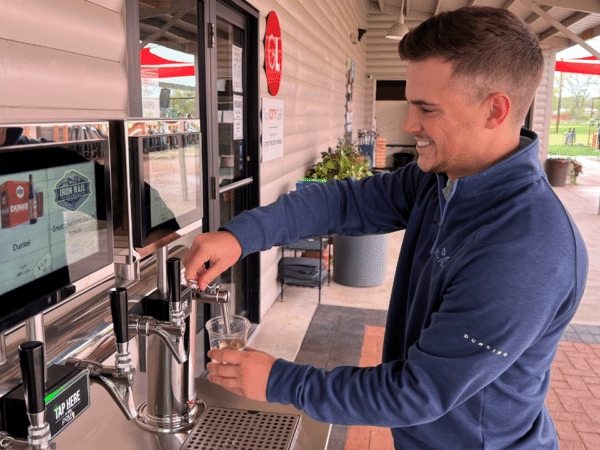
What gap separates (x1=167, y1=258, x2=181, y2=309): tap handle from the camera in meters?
1.13

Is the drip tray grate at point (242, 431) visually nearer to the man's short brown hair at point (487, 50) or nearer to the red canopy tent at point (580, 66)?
the man's short brown hair at point (487, 50)

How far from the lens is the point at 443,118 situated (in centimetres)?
114

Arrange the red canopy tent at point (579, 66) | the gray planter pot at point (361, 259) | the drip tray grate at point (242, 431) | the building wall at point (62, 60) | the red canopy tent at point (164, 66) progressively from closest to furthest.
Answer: the drip tray grate at point (242, 431) < the building wall at point (62, 60) < the red canopy tent at point (164, 66) < the gray planter pot at point (361, 259) < the red canopy tent at point (579, 66)

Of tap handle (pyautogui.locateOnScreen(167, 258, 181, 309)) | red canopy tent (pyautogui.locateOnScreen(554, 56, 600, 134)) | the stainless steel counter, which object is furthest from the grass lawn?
tap handle (pyautogui.locateOnScreen(167, 258, 181, 309))

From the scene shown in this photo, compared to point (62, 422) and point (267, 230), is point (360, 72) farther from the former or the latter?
point (62, 422)

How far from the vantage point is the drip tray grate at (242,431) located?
1.24m

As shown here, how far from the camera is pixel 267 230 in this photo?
4.76ft

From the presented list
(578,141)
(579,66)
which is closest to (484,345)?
(579,66)

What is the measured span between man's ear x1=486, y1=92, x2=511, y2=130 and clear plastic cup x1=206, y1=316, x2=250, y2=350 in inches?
28.7

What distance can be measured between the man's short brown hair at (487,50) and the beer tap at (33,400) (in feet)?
3.01

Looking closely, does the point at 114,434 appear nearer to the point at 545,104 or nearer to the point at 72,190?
the point at 72,190

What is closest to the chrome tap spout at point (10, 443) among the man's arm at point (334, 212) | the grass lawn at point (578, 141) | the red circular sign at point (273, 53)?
the man's arm at point (334, 212)

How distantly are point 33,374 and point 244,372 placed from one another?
1.41 feet

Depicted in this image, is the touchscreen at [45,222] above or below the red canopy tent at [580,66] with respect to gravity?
below
